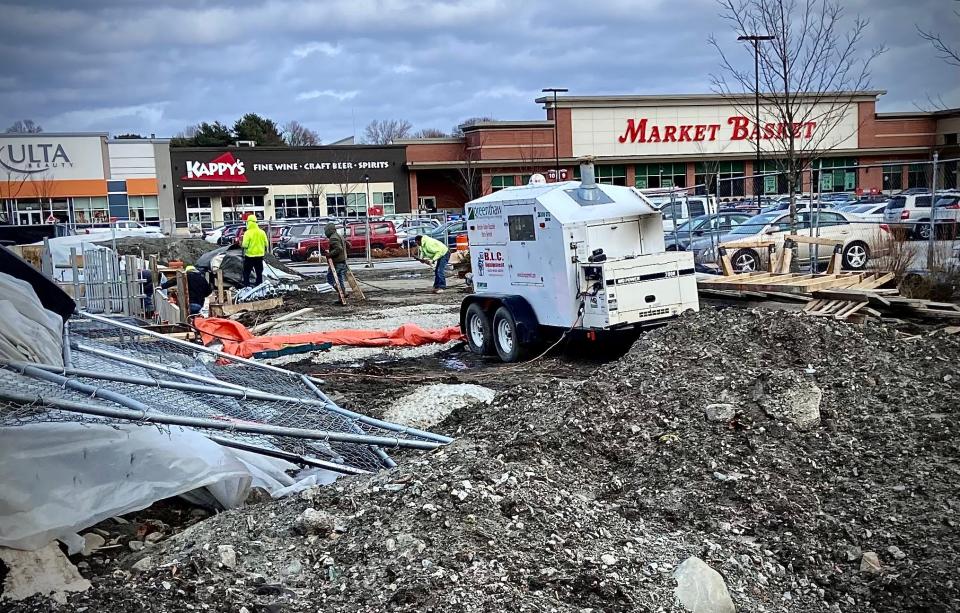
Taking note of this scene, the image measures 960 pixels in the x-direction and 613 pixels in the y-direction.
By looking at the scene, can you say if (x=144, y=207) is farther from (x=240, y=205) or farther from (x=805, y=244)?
(x=805, y=244)

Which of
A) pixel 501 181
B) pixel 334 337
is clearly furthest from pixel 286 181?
pixel 334 337

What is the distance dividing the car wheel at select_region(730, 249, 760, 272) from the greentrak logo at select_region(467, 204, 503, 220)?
7.55 meters

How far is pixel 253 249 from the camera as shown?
2156 centimetres

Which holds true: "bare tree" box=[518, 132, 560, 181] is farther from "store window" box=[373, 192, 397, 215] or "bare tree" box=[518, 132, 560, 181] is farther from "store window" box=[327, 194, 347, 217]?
"store window" box=[327, 194, 347, 217]

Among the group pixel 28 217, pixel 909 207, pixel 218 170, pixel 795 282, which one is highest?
pixel 218 170

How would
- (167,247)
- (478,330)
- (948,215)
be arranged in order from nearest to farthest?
(478,330) → (948,215) → (167,247)

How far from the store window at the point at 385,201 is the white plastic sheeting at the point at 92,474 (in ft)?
186

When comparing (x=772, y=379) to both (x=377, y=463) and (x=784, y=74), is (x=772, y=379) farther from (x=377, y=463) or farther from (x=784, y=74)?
(x=784, y=74)

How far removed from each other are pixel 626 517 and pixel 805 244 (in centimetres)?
1747

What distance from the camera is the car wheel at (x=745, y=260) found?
19312mm

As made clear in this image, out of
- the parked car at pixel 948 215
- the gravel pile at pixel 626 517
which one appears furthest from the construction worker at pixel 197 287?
the parked car at pixel 948 215

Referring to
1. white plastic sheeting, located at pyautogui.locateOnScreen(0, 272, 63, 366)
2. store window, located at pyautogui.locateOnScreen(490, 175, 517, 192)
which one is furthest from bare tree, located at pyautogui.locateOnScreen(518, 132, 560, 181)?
white plastic sheeting, located at pyautogui.locateOnScreen(0, 272, 63, 366)

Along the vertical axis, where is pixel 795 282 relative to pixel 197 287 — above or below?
above

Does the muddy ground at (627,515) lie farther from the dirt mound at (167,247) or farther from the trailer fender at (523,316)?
the dirt mound at (167,247)
